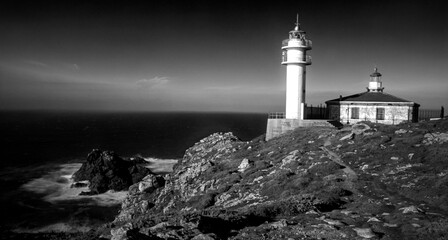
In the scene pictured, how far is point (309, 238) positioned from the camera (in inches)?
503

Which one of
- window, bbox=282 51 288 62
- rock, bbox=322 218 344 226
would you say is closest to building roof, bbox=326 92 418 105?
window, bbox=282 51 288 62

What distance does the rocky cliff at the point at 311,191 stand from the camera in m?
13.7

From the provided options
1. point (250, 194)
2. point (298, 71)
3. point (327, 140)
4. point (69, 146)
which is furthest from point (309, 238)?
point (69, 146)

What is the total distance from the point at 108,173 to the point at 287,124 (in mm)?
29774

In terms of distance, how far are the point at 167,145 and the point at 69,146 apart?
2692cm

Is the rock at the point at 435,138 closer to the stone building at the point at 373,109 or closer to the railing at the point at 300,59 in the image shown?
the stone building at the point at 373,109

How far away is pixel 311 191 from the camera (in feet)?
67.5

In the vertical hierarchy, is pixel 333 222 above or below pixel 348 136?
below

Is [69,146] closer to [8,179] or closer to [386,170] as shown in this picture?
[8,179]

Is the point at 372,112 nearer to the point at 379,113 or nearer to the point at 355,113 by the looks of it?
the point at 379,113

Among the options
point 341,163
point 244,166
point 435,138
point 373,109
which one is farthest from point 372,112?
point 244,166

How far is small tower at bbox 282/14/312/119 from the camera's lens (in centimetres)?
4062

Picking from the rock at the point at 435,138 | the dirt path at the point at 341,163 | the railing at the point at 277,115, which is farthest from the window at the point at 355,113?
the rock at the point at 435,138

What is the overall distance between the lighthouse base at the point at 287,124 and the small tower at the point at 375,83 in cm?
1159
